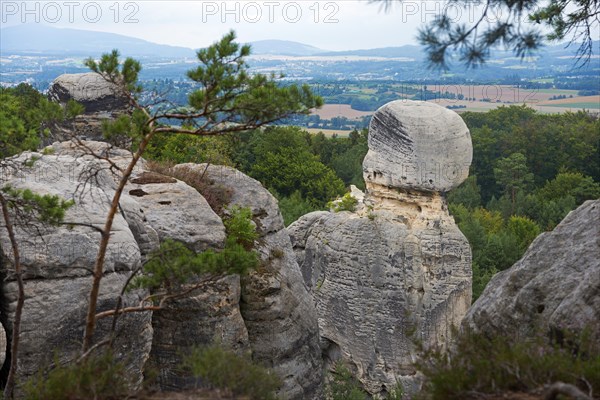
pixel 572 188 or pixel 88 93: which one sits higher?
pixel 88 93

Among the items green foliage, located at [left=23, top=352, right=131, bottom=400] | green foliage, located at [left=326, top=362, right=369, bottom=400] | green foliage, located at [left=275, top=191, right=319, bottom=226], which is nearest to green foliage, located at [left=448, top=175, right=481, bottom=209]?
green foliage, located at [left=275, top=191, right=319, bottom=226]

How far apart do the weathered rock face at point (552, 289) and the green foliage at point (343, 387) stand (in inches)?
270

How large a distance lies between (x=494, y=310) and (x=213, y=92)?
14.8 ft

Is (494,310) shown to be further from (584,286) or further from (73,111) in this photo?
(73,111)

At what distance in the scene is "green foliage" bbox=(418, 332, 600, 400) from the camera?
23.3 ft

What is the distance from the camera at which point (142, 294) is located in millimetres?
12070

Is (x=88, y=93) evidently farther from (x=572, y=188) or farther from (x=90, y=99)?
(x=572, y=188)

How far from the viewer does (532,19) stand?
35.2 feet

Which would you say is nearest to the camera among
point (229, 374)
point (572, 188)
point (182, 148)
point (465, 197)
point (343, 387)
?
point (229, 374)

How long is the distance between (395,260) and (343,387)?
137 inches

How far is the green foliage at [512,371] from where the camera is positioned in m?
7.11

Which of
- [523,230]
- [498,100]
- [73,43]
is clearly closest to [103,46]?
[73,43]

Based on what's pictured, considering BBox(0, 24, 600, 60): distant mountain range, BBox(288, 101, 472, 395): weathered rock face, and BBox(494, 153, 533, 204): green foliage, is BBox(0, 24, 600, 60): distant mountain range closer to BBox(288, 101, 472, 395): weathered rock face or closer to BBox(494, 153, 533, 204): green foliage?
BBox(494, 153, 533, 204): green foliage

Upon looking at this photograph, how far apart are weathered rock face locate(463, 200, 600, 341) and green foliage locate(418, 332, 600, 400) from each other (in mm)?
1033
